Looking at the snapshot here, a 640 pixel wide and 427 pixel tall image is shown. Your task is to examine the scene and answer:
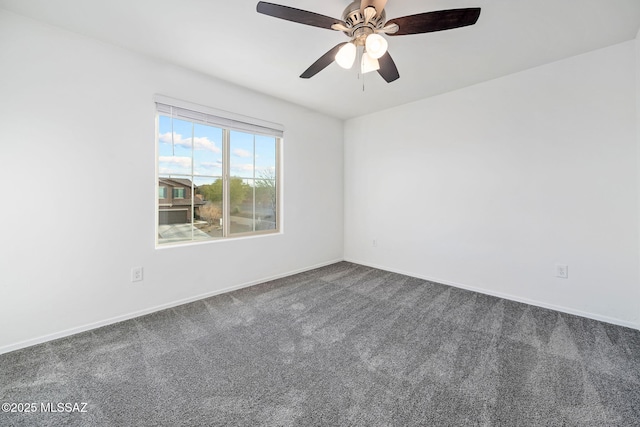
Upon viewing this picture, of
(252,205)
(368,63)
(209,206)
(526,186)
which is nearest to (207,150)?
(209,206)

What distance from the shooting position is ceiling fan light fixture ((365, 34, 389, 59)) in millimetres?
1618

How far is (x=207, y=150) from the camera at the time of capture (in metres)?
3.03

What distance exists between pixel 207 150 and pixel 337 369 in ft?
8.56

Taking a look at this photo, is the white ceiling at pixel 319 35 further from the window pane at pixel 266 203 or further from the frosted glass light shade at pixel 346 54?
the window pane at pixel 266 203

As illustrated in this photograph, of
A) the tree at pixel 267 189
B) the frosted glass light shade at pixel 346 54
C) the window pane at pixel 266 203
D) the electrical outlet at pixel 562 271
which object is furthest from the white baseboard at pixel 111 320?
the electrical outlet at pixel 562 271

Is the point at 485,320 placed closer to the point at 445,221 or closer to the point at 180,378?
the point at 445,221

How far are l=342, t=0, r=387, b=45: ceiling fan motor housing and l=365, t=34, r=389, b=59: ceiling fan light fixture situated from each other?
0.29ft

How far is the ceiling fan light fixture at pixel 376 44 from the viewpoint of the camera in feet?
5.31

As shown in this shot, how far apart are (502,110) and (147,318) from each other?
4.24 m

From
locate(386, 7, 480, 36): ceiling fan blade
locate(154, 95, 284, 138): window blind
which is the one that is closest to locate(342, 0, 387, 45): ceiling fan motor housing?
locate(386, 7, 480, 36): ceiling fan blade

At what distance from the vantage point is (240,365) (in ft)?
5.80

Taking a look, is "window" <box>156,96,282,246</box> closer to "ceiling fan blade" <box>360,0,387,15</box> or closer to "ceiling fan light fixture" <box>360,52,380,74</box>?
"ceiling fan light fixture" <box>360,52,380,74</box>

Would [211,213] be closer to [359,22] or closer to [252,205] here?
[252,205]

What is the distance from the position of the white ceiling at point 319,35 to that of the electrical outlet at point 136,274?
202 cm
